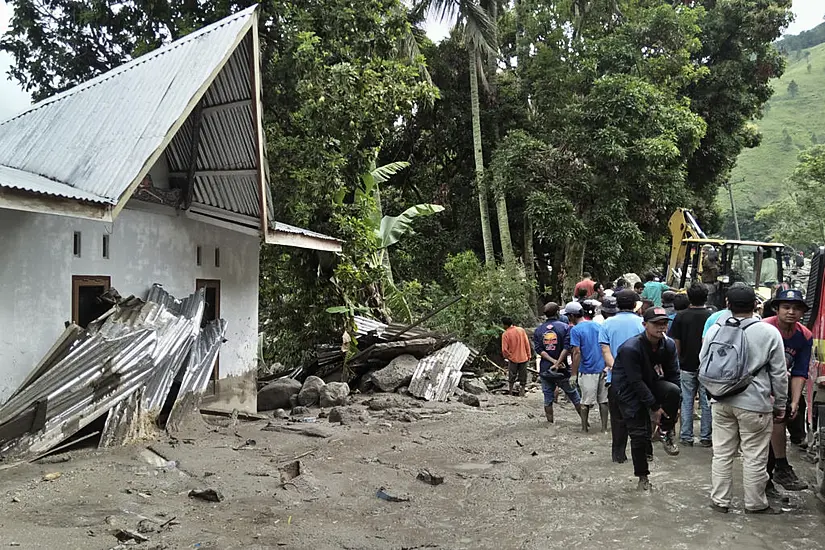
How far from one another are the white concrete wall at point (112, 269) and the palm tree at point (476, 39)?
11306 millimetres

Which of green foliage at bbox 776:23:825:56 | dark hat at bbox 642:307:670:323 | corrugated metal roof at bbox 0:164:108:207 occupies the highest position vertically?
green foliage at bbox 776:23:825:56

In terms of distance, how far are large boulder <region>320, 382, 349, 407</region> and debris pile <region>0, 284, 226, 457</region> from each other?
2931 mm

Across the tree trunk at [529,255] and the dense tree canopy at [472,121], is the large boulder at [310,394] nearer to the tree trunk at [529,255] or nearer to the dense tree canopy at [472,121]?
the dense tree canopy at [472,121]

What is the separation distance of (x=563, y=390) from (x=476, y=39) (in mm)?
14897

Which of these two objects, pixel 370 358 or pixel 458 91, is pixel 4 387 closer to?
pixel 370 358

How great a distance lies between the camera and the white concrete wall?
8031 mm

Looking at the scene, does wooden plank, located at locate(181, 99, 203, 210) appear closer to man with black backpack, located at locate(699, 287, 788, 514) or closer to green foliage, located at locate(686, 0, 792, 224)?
man with black backpack, located at locate(699, 287, 788, 514)

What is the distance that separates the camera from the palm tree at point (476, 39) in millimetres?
22328

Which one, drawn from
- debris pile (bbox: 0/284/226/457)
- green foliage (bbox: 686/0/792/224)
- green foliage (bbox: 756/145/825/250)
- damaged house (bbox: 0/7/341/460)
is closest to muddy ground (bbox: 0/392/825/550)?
debris pile (bbox: 0/284/226/457)

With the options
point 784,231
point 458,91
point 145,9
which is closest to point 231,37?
point 145,9

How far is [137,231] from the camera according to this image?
34.3ft

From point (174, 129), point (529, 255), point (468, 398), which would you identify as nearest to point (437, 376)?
point (468, 398)

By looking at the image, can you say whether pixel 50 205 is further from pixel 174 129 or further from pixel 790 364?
pixel 790 364

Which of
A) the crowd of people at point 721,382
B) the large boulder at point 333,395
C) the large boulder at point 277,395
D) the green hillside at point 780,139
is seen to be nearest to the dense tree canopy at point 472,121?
A: the large boulder at point 277,395
